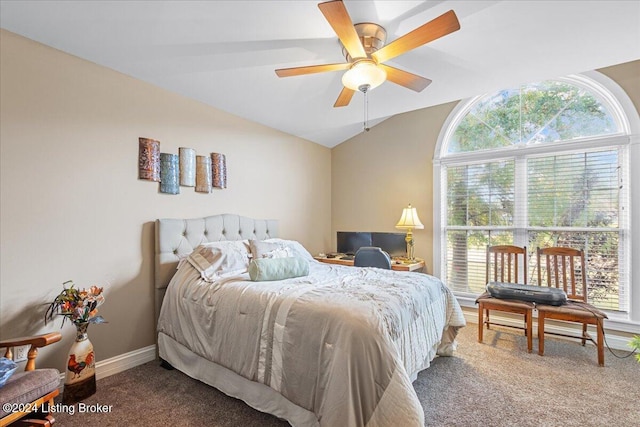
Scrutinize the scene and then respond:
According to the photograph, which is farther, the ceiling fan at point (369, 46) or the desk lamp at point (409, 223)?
the desk lamp at point (409, 223)

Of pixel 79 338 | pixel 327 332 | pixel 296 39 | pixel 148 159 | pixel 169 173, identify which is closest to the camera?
pixel 327 332

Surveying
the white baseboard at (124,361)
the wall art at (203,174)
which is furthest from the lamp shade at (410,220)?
the white baseboard at (124,361)

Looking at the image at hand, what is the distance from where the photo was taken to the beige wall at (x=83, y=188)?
1.94 metres

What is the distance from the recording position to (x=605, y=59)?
2.29 metres

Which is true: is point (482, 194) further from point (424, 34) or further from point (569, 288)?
point (424, 34)

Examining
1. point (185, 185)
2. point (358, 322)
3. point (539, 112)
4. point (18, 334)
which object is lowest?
point (18, 334)

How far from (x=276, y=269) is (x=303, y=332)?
0.78 meters

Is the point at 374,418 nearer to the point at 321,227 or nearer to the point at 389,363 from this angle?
the point at 389,363

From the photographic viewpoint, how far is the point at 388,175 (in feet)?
13.9

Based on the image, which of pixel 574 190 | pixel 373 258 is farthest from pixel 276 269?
pixel 574 190

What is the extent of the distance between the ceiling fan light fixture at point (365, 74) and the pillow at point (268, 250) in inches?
64.3

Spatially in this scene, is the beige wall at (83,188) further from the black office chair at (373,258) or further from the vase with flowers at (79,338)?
the black office chair at (373,258)

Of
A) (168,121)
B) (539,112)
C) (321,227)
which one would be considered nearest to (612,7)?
(539,112)

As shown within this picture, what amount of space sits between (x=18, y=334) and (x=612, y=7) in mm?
4261
